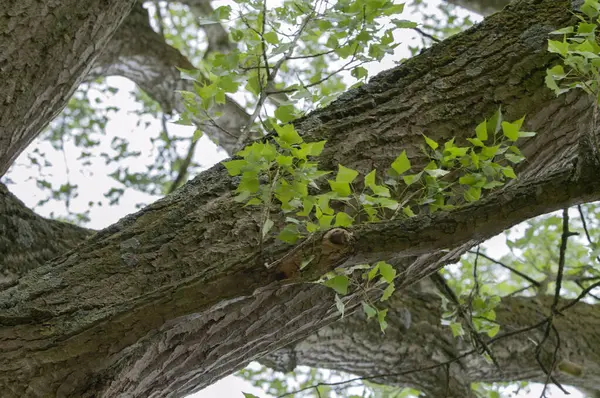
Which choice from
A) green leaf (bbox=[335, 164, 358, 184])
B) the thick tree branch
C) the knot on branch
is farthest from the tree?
the thick tree branch

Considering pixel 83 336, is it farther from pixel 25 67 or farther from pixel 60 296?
pixel 25 67

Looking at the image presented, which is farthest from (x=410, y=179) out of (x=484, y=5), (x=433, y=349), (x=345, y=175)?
(x=484, y=5)

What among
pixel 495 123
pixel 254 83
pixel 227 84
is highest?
pixel 254 83

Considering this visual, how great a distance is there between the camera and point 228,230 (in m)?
1.08

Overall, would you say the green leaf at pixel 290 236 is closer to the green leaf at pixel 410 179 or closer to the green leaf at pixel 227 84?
the green leaf at pixel 410 179

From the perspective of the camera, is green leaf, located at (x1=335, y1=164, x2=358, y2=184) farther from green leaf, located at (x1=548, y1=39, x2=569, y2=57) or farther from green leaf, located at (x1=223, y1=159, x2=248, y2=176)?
green leaf, located at (x1=548, y1=39, x2=569, y2=57)

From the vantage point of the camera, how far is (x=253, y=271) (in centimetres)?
80

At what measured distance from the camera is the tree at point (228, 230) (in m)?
0.82

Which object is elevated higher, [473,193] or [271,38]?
[271,38]

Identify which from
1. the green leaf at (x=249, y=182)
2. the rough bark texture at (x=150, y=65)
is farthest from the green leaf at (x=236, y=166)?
the rough bark texture at (x=150, y=65)

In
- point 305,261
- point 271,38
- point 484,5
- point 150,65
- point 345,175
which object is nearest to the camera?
point 305,261

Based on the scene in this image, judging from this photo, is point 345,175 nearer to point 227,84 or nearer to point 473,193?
point 473,193

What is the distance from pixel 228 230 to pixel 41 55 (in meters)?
0.54

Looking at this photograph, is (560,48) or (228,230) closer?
(560,48)
